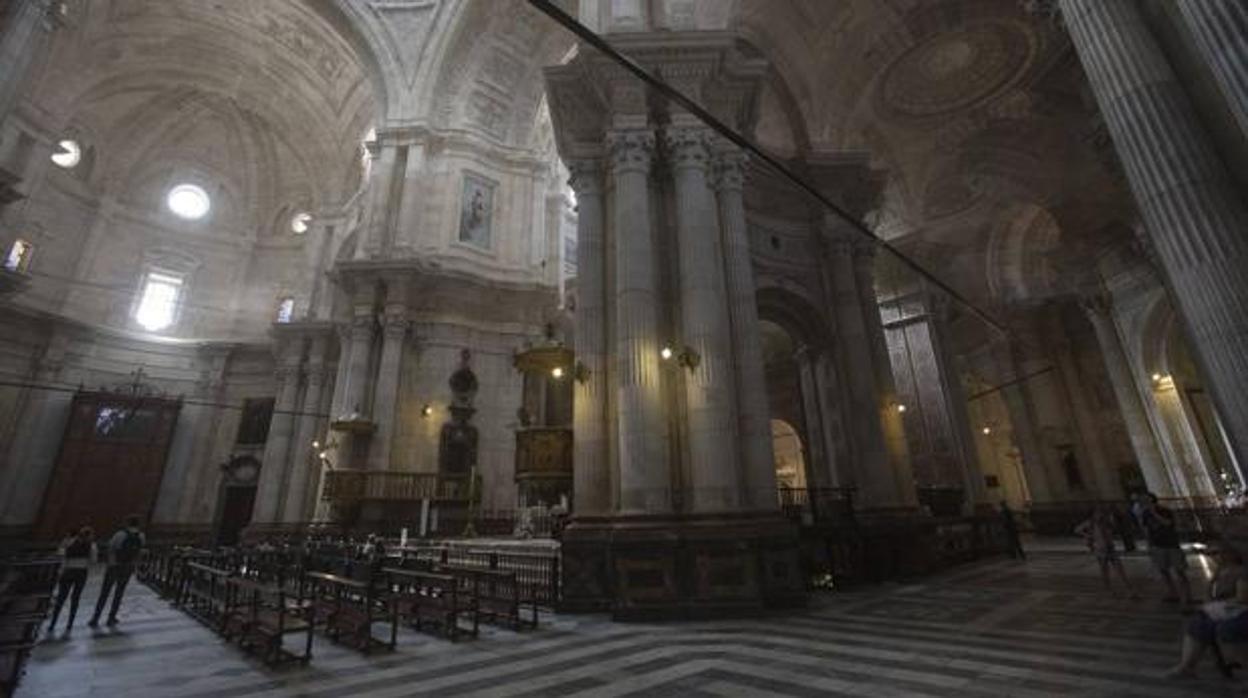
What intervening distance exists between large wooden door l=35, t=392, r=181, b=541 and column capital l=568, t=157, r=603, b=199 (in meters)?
25.2

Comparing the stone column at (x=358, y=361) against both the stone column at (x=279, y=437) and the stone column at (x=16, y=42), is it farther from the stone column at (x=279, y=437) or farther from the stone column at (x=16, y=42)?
the stone column at (x=16, y=42)

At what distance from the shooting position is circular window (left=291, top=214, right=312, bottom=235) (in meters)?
30.2

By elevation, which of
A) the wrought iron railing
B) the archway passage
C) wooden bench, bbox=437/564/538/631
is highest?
the archway passage

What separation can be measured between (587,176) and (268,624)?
9.13 m

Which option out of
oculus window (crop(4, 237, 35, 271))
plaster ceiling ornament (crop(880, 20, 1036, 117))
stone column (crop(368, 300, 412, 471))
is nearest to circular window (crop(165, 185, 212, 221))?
oculus window (crop(4, 237, 35, 271))

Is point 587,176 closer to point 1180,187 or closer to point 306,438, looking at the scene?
point 1180,187

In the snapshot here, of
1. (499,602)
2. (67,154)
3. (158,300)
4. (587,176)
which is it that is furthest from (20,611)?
(67,154)

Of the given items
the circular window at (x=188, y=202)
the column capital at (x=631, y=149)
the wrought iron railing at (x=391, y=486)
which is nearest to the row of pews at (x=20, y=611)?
the wrought iron railing at (x=391, y=486)

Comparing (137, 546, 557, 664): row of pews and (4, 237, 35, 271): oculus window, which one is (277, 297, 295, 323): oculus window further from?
(137, 546, 557, 664): row of pews

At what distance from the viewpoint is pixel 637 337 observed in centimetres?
917

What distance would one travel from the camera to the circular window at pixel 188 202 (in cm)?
2806

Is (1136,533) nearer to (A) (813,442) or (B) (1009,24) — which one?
(A) (813,442)

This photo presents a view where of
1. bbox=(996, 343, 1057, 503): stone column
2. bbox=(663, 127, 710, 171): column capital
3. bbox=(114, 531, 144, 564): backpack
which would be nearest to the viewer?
bbox=(114, 531, 144, 564): backpack

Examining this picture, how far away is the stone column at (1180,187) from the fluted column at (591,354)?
7809 mm
